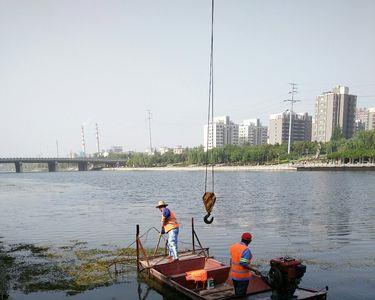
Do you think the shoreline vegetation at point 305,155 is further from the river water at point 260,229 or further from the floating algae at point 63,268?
the floating algae at point 63,268

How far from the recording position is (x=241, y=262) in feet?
32.8

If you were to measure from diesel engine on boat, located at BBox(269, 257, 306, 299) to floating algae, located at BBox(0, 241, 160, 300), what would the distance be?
7.59 m

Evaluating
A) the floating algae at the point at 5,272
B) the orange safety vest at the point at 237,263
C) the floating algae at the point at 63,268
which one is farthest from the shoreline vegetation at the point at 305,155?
the orange safety vest at the point at 237,263

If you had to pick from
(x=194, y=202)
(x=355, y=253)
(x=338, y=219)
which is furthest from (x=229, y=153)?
(x=355, y=253)

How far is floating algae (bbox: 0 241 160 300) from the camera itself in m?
14.9

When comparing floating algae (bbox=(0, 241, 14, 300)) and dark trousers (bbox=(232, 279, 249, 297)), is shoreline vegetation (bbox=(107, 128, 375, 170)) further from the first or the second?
dark trousers (bbox=(232, 279, 249, 297))

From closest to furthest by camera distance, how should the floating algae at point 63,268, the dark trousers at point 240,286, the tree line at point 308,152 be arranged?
the dark trousers at point 240,286, the floating algae at point 63,268, the tree line at point 308,152

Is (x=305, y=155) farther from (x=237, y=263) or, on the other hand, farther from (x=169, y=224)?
(x=237, y=263)

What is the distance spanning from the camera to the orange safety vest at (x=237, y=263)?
9.97 metres

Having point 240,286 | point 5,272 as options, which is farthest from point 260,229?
point 5,272

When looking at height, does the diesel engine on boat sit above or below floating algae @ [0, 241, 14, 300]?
above

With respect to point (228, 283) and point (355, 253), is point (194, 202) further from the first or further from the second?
point (228, 283)

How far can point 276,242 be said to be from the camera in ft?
74.5

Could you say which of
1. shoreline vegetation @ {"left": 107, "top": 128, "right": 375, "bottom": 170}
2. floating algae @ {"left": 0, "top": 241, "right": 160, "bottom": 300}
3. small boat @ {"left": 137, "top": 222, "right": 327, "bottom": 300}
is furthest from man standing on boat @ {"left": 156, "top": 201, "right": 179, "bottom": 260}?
shoreline vegetation @ {"left": 107, "top": 128, "right": 375, "bottom": 170}
